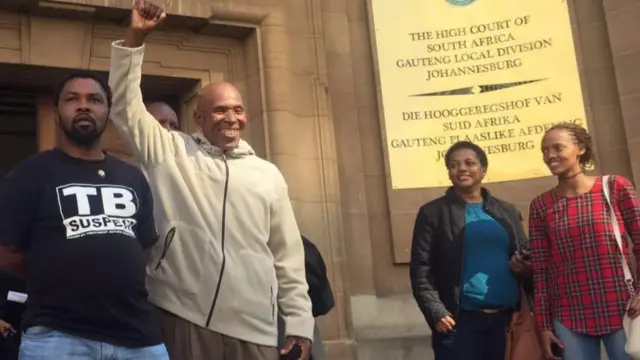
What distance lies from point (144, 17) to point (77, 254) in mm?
950

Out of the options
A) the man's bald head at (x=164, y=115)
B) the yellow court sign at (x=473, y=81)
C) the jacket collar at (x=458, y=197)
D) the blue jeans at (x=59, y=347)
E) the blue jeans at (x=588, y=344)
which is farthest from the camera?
the yellow court sign at (x=473, y=81)

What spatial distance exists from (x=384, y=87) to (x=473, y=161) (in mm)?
2706

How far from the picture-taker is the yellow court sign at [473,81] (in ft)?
22.7

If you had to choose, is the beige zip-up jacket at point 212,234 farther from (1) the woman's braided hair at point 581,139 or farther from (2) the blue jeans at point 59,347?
(1) the woman's braided hair at point 581,139

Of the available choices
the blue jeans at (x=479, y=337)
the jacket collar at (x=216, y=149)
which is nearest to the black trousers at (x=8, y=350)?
the jacket collar at (x=216, y=149)

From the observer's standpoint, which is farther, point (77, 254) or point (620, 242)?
point (620, 242)

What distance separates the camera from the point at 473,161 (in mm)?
4406

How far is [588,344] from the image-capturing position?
368 cm

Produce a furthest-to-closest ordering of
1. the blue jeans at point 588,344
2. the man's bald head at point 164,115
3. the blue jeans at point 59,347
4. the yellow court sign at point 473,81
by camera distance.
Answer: the yellow court sign at point 473,81 < the man's bald head at point 164,115 < the blue jeans at point 588,344 < the blue jeans at point 59,347

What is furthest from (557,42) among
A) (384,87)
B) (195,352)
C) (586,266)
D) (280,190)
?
(195,352)

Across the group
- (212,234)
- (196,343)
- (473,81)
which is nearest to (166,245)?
A: (212,234)

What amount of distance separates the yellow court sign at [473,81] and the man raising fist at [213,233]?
145 inches

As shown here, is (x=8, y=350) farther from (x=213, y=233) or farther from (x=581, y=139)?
(x=581, y=139)

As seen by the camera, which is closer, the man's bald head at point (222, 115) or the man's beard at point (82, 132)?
the man's beard at point (82, 132)
